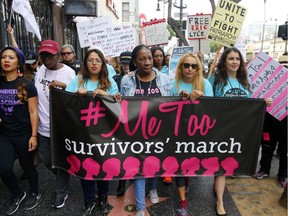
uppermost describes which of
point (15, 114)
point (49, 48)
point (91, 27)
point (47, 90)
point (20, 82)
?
point (91, 27)

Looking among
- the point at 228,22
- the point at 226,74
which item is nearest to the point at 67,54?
the point at 226,74

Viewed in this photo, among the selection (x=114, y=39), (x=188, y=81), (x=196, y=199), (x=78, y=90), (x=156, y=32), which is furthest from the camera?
(x=156, y=32)

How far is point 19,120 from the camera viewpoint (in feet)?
9.68

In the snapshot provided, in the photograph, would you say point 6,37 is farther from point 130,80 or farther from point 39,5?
point 130,80

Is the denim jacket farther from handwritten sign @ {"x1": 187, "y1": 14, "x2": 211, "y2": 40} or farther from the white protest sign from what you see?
handwritten sign @ {"x1": 187, "y1": 14, "x2": 211, "y2": 40}

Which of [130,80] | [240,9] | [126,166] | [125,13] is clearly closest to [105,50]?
[240,9]

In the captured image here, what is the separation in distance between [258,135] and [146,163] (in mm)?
1175

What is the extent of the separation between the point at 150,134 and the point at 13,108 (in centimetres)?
139

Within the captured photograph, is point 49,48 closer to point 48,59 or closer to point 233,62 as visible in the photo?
point 48,59

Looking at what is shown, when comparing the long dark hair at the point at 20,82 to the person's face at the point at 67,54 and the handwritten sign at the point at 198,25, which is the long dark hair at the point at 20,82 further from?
the handwritten sign at the point at 198,25

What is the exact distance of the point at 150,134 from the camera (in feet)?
9.35

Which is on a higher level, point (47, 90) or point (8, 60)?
point (8, 60)

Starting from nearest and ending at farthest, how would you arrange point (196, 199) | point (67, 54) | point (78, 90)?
1. point (78, 90)
2. point (196, 199)
3. point (67, 54)

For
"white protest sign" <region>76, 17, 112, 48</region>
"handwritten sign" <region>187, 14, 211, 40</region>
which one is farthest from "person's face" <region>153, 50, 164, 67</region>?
"handwritten sign" <region>187, 14, 211, 40</region>
